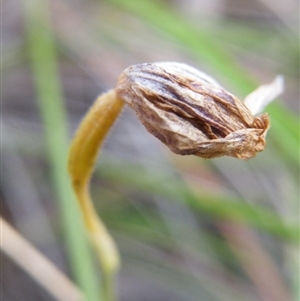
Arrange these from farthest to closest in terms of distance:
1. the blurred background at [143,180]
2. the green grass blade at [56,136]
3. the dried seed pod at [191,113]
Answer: the blurred background at [143,180]
the green grass blade at [56,136]
the dried seed pod at [191,113]

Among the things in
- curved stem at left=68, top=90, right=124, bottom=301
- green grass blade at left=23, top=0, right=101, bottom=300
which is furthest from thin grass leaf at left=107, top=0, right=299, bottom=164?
curved stem at left=68, top=90, right=124, bottom=301

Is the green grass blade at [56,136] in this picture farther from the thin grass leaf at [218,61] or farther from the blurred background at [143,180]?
the thin grass leaf at [218,61]

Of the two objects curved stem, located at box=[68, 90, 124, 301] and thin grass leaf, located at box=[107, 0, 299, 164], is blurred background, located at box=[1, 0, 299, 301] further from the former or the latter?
curved stem, located at box=[68, 90, 124, 301]

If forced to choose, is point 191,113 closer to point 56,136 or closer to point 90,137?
point 90,137

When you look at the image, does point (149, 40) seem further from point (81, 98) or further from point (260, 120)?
point (260, 120)

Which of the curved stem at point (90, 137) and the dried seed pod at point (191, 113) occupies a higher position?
the dried seed pod at point (191, 113)

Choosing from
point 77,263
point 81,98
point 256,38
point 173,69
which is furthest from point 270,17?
point 173,69

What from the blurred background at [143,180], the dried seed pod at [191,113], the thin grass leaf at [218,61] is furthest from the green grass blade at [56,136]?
the dried seed pod at [191,113]
